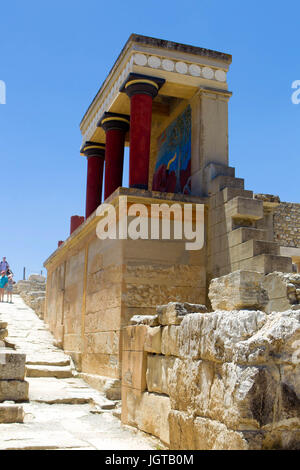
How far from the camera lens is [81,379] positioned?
10141mm

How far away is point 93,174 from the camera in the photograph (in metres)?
14.1

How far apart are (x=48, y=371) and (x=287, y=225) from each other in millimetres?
8117

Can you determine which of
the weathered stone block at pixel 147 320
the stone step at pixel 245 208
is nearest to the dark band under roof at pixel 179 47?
the stone step at pixel 245 208

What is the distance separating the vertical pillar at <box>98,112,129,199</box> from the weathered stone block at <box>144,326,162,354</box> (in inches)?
274

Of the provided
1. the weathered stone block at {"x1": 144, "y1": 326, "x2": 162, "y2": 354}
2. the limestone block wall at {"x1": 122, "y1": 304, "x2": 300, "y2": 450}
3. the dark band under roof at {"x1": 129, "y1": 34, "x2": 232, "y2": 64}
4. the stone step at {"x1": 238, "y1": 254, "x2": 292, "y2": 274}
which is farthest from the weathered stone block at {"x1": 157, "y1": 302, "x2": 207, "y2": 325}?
the dark band under roof at {"x1": 129, "y1": 34, "x2": 232, "y2": 64}

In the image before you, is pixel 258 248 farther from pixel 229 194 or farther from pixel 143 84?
pixel 143 84

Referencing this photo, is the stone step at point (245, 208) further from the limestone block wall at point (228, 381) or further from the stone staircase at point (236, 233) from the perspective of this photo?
the limestone block wall at point (228, 381)

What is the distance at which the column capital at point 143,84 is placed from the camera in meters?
10.2

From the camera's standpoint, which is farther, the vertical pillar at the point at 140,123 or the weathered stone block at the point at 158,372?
the vertical pillar at the point at 140,123

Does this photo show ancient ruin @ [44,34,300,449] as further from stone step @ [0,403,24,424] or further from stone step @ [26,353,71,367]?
stone step @ [0,403,24,424]

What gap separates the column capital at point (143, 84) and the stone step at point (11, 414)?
6582mm

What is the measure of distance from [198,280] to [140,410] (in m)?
4.10

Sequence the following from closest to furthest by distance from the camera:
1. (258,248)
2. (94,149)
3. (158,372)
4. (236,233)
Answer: (158,372), (258,248), (236,233), (94,149)

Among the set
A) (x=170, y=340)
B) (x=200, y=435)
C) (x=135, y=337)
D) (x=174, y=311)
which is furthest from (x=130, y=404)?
(x=200, y=435)
